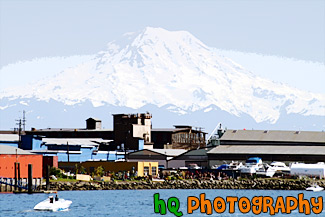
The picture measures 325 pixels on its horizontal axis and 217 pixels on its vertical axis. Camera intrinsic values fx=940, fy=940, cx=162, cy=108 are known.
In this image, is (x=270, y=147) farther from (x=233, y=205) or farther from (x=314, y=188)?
(x=233, y=205)

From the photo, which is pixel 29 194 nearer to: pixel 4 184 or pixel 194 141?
pixel 4 184

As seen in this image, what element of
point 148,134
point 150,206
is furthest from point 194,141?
point 150,206

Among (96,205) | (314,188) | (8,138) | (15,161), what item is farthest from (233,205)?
(8,138)

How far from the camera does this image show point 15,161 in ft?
382

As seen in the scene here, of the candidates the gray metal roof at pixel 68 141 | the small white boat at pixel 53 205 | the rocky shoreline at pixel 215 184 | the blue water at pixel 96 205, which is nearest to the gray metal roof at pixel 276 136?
the gray metal roof at pixel 68 141

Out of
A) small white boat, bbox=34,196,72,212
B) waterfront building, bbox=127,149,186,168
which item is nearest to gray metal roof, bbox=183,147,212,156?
waterfront building, bbox=127,149,186,168

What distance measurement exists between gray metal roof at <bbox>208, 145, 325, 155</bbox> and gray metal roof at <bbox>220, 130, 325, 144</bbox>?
5.23 metres

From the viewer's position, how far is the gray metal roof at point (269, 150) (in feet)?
499

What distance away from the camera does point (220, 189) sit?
132000mm

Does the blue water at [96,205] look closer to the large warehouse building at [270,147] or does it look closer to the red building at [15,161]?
the red building at [15,161]

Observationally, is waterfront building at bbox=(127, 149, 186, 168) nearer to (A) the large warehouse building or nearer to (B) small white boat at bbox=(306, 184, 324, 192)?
(A) the large warehouse building

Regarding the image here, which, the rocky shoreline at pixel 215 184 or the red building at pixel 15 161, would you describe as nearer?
the red building at pixel 15 161

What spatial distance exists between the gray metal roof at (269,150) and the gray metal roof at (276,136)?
5.23 m

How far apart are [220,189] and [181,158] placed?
28.6 m
